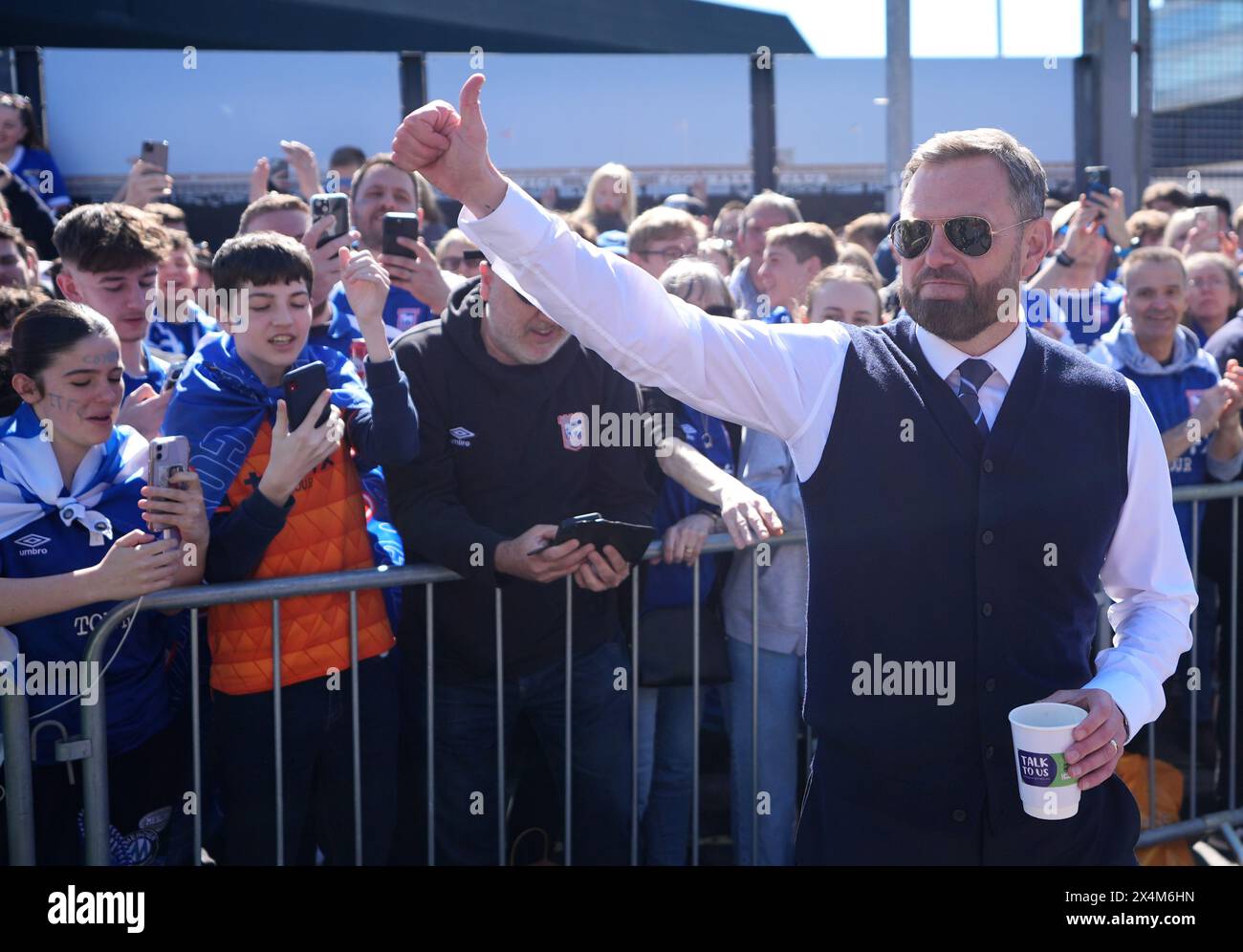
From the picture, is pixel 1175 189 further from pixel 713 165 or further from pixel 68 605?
pixel 68 605

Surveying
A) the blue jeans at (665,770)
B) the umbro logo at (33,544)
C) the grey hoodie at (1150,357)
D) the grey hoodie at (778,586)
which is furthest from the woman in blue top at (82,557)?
the grey hoodie at (1150,357)

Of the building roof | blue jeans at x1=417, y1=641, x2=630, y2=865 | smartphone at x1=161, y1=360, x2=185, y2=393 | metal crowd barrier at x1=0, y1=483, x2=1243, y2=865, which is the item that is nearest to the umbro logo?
metal crowd barrier at x1=0, y1=483, x2=1243, y2=865

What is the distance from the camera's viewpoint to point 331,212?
443 centimetres

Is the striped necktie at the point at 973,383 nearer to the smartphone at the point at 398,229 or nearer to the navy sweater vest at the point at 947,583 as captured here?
the navy sweater vest at the point at 947,583

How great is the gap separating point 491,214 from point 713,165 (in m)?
Answer: 10.6

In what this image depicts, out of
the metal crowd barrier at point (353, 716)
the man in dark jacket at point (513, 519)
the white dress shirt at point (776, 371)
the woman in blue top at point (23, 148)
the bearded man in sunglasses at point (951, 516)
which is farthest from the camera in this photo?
the woman in blue top at point (23, 148)

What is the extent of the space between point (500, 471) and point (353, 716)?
2.68 feet

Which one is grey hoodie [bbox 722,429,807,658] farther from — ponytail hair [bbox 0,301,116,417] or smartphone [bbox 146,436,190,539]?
ponytail hair [bbox 0,301,116,417]

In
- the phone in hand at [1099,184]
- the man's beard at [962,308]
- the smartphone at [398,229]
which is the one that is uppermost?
the phone in hand at [1099,184]

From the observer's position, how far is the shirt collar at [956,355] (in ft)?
8.28

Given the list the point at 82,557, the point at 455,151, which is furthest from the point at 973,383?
the point at 82,557

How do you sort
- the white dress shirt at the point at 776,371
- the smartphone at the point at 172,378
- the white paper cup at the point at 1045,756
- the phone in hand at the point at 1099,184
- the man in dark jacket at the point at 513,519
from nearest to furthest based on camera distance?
the white dress shirt at the point at 776,371 < the white paper cup at the point at 1045,756 < the man in dark jacket at the point at 513,519 < the smartphone at the point at 172,378 < the phone in hand at the point at 1099,184

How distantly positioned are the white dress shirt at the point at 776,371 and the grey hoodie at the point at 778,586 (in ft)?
5.02

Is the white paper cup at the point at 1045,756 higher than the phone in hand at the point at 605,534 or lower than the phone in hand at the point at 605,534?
lower
